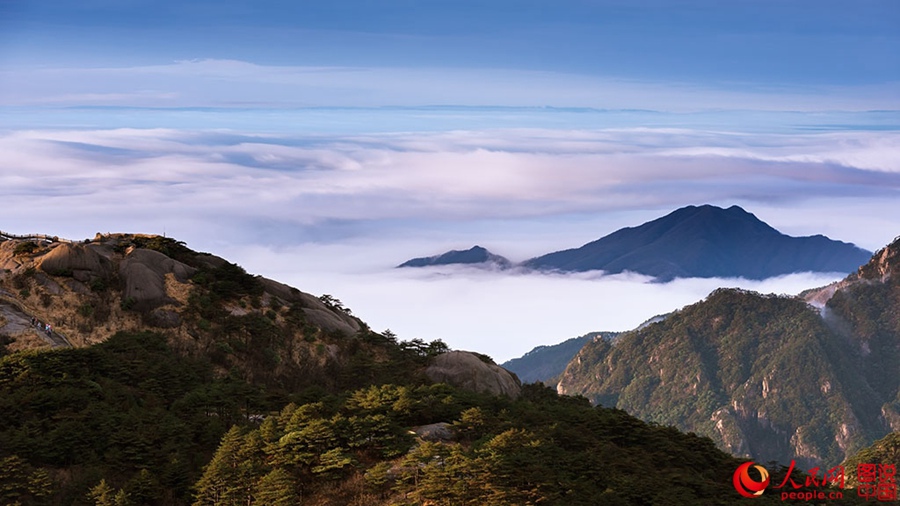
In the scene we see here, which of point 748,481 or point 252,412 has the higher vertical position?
point 252,412

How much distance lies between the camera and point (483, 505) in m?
47.7

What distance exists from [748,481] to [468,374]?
23.3 meters

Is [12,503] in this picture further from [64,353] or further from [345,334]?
[345,334]

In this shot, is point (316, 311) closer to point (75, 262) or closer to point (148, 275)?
point (148, 275)

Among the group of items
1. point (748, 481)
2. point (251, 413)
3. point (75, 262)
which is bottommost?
point (748, 481)

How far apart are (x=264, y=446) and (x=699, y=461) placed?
1241 inches

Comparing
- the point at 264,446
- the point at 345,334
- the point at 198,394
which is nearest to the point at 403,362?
the point at 345,334

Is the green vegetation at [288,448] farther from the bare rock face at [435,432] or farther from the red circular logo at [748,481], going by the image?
the red circular logo at [748,481]

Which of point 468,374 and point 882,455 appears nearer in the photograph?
point 468,374

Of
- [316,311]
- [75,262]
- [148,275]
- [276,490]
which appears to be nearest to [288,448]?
[276,490]

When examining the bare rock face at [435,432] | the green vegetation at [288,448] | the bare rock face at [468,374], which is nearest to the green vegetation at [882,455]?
the bare rock face at [468,374]

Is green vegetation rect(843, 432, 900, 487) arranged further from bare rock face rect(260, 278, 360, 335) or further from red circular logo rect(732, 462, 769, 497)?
red circular logo rect(732, 462, 769, 497)

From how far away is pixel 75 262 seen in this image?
81438mm

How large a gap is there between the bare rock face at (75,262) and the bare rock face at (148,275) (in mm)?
1858
